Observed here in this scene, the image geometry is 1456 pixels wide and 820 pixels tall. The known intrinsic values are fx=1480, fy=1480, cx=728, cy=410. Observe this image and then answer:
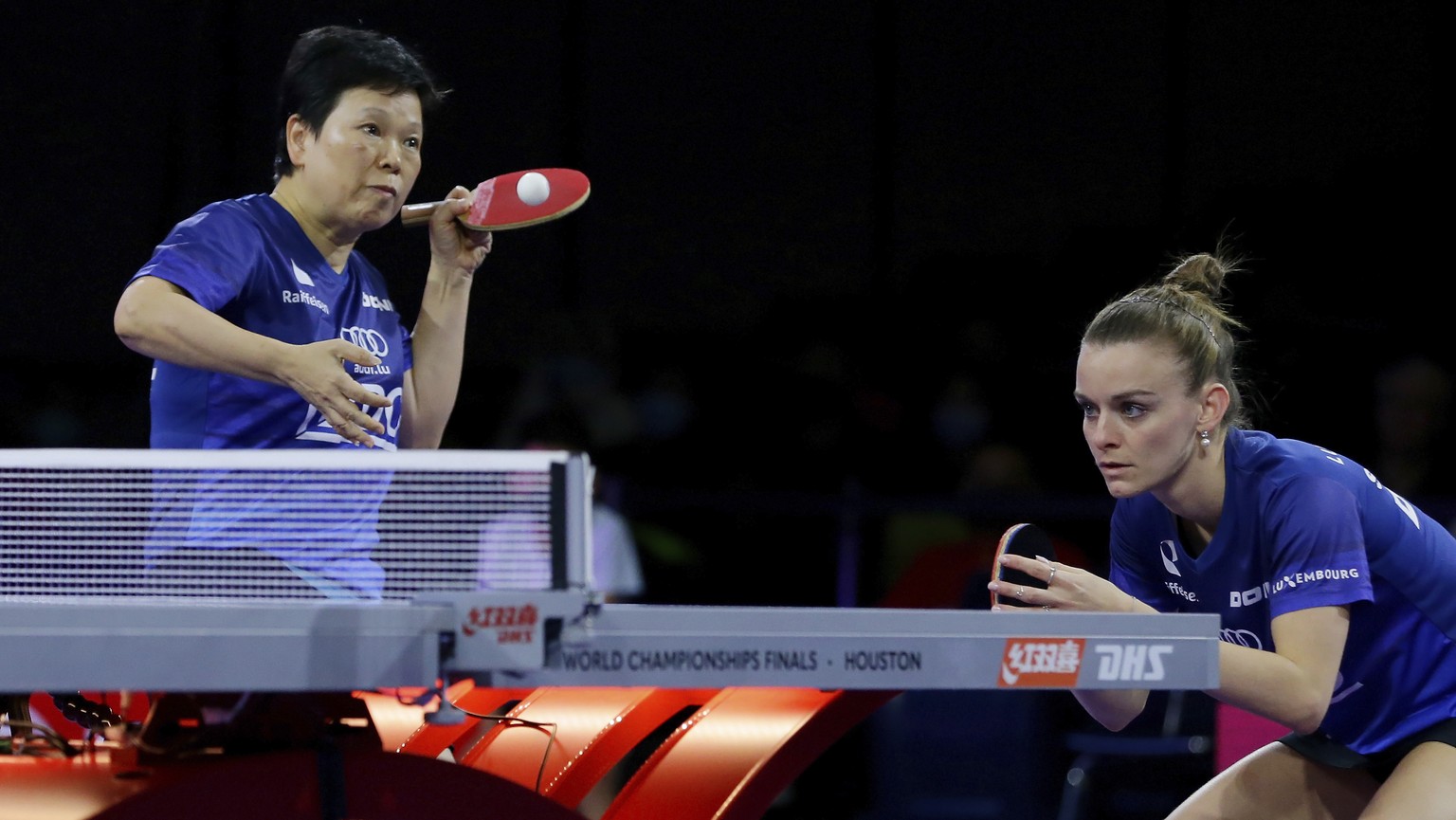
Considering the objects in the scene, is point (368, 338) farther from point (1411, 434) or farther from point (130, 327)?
point (1411, 434)

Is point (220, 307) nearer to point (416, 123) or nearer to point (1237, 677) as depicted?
point (416, 123)

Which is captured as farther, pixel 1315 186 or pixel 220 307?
pixel 1315 186

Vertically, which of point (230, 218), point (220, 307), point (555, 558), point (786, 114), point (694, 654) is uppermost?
point (786, 114)

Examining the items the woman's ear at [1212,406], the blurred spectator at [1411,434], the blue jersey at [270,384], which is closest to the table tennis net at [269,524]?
the blue jersey at [270,384]

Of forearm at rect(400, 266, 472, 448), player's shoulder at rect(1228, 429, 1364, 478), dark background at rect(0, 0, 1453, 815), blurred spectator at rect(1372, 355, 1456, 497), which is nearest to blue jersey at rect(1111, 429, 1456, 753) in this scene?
player's shoulder at rect(1228, 429, 1364, 478)

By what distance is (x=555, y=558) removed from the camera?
1728mm

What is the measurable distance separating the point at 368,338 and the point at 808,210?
212 inches

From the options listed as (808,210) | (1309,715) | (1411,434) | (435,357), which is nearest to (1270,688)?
(1309,715)

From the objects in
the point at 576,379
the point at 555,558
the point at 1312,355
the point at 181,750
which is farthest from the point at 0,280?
the point at 1312,355

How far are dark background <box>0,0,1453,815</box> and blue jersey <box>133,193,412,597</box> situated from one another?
12.1ft

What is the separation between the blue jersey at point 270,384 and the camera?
87.1 inches

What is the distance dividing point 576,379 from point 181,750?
180 inches

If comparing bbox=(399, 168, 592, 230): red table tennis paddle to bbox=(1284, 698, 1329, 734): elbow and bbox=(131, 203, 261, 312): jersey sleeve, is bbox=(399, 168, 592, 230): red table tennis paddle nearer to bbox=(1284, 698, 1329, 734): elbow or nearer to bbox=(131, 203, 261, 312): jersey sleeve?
bbox=(131, 203, 261, 312): jersey sleeve

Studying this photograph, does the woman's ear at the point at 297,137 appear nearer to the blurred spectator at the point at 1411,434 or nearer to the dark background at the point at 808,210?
the dark background at the point at 808,210
